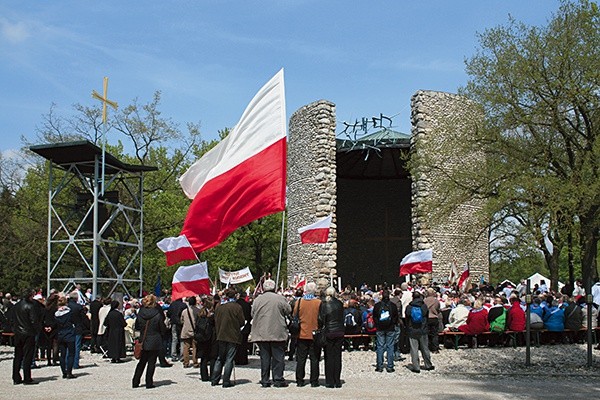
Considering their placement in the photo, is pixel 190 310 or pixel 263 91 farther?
pixel 190 310

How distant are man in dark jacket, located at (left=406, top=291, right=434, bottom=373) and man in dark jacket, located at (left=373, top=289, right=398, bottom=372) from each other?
12.2 inches

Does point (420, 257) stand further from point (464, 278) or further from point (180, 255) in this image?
point (180, 255)

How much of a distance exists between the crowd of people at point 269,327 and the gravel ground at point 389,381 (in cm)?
35

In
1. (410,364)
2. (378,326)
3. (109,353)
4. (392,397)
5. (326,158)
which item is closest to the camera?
(392,397)

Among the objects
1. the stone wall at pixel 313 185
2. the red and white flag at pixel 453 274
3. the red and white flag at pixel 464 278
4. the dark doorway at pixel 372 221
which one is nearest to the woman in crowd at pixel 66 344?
the red and white flag at pixel 464 278

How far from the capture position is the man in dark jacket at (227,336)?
1192cm

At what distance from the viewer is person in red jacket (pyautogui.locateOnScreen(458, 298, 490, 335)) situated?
682 inches

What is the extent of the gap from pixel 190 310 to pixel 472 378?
5.50m

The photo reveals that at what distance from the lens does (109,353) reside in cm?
1634

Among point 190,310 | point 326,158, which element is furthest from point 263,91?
point 326,158

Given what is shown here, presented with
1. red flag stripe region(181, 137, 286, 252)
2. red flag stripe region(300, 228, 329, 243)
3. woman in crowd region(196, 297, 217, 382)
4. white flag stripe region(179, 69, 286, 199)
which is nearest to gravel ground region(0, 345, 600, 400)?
woman in crowd region(196, 297, 217, 382)

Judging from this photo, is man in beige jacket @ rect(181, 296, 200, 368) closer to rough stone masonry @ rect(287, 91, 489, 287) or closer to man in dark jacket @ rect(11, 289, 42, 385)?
man in dark jacket @ rect(11, 289, 42, 385)

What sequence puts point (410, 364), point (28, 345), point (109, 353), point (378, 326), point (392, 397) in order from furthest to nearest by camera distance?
point (109, 353) → point (410, 364) → point (378, 326) → point (28, 345) → point (392, 397)

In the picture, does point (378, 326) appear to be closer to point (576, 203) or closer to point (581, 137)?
point (576, 203)
